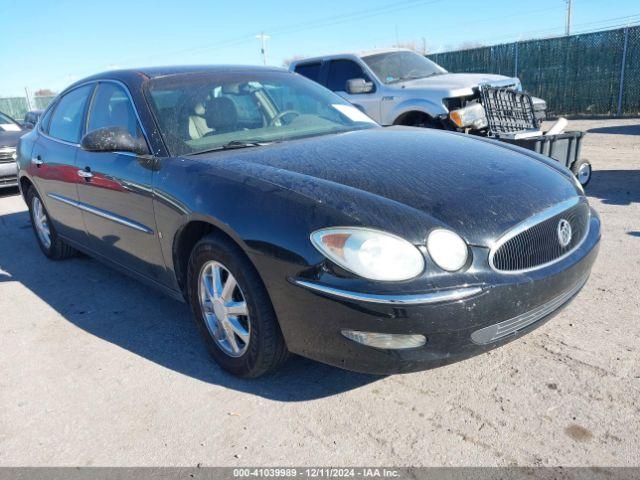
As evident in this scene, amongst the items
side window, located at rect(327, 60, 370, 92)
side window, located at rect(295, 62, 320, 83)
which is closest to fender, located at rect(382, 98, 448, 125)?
side window, located at rect(327, 60, 370, 92)

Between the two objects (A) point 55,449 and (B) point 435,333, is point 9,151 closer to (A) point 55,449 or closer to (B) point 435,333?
(A) point 55,449

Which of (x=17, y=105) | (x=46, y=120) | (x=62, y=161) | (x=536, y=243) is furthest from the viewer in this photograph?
(x=17, y=105)

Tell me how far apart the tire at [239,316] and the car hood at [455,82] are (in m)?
5.78

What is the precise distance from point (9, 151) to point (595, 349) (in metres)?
9.25

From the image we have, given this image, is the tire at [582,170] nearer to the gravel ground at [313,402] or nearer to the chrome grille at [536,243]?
the gravel ground at [313,402]

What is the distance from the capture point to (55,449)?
242 cm

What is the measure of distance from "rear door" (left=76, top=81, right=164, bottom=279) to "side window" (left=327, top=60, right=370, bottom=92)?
576 cm

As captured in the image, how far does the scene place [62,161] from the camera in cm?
424

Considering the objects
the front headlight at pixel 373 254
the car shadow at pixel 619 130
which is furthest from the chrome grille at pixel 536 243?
the car shadow at pixel 619 130

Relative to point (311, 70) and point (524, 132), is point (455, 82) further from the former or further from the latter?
point (311, 70)

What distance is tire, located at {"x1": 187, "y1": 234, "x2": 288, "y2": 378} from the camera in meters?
2.52

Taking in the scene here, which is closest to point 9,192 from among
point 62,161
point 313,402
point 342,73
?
point 342,73

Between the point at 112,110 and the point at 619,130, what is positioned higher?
the point at 112,110

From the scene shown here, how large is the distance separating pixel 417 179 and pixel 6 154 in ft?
28.2
